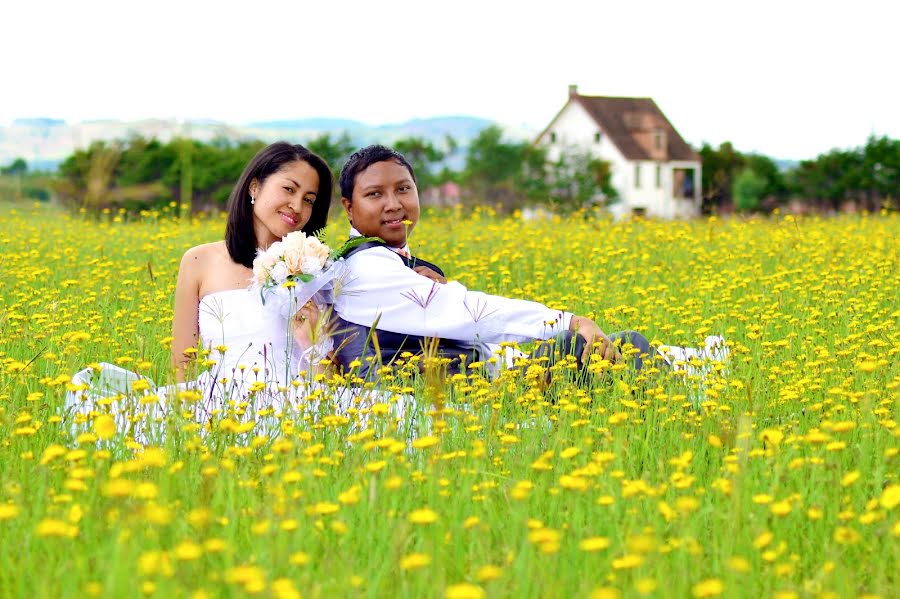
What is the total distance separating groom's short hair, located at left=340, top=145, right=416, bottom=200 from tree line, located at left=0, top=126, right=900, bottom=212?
22708 mm

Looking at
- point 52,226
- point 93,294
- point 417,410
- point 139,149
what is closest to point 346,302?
point 417,410

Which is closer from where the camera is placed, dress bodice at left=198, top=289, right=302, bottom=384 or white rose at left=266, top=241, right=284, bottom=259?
white rose at left=266, top=241, right=284, bottom=259

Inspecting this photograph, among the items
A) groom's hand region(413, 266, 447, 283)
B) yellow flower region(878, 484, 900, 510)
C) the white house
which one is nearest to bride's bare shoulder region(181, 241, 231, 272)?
groom's hand region(413, 266, 447, 283)

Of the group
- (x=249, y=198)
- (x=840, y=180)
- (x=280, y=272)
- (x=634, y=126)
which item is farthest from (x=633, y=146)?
(x=280, y=272)

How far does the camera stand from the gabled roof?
181ft

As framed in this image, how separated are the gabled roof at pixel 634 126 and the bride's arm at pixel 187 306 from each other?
50.8 metres

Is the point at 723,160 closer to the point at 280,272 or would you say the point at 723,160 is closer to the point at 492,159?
the point at 492,159

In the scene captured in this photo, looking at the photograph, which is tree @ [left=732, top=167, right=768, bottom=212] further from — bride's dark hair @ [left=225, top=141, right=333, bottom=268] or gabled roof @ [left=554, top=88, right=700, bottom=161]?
bride's dark hair @ [left=225, top=141, right=333, bottom=268]

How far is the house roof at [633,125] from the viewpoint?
181 feet

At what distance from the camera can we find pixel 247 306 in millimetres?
5047

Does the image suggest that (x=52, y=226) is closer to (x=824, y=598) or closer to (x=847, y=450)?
(x=847, y=450)

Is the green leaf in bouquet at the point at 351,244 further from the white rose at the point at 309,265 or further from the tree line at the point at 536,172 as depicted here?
the tree line at the point at 536,172

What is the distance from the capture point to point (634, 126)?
185 ft

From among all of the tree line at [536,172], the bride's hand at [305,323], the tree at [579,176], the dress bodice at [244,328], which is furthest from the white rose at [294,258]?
the tree at [579,176]
